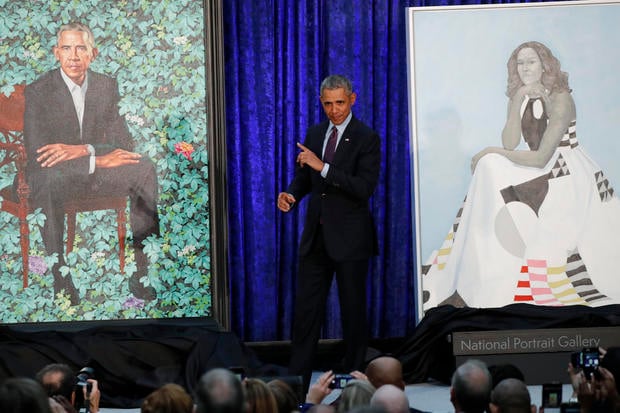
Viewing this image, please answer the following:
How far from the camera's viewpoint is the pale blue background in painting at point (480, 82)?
7.25 m

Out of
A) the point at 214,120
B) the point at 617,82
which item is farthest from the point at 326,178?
the point at 617,82

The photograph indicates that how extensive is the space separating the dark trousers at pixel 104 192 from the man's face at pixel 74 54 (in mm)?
595

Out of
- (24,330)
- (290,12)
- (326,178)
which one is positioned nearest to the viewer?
(326,178)

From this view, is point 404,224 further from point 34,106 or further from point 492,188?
point 34,106

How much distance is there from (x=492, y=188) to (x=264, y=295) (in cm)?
168

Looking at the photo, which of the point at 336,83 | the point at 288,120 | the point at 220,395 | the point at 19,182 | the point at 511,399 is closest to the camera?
the point at 220,395

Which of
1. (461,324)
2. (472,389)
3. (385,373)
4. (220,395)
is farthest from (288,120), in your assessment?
(220,395)

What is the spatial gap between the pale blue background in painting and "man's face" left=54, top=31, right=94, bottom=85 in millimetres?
2002

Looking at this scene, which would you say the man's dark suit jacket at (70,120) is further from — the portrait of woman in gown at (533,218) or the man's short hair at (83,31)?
the portrait of woman in gown at (533,218)

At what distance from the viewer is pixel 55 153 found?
711 centimetres

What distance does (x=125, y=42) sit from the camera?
23.5 ft

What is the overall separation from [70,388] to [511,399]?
1.95 metres

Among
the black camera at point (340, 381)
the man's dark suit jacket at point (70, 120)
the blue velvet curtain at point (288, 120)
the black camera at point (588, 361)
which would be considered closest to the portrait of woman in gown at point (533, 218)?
the blue velvet curtain at point (288, 120)

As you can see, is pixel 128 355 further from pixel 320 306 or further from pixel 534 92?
pixel 534 92
